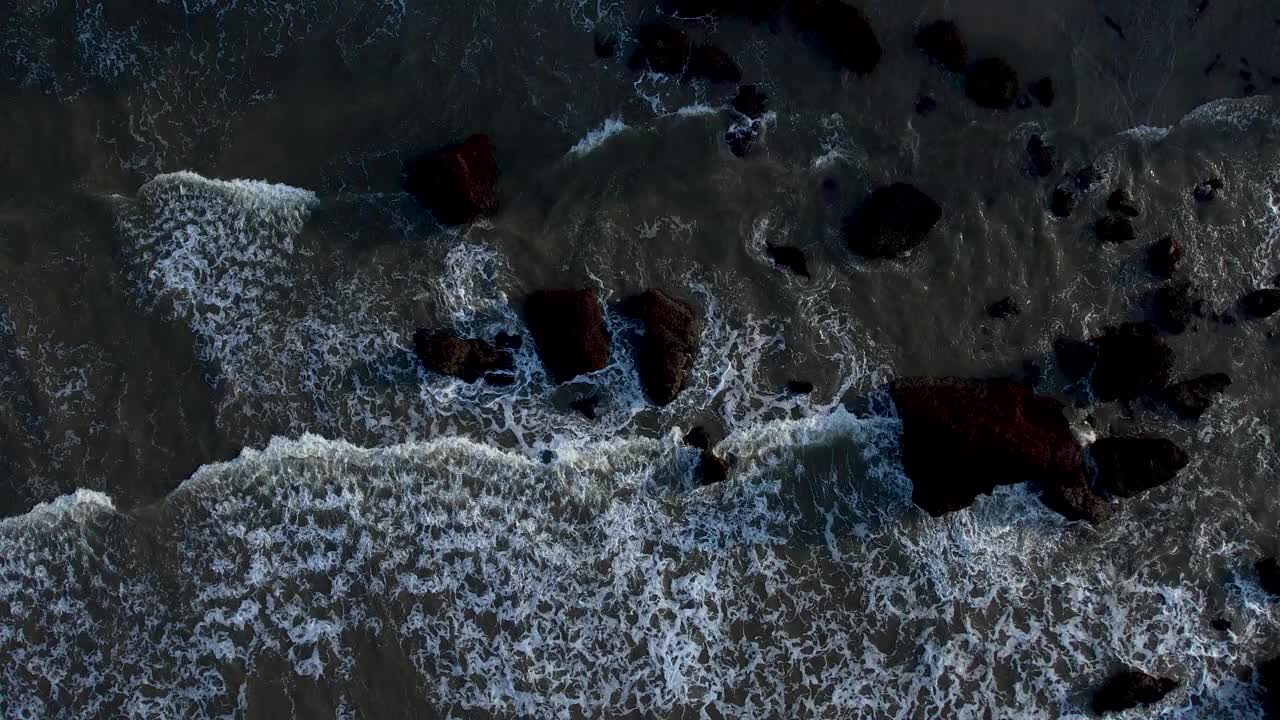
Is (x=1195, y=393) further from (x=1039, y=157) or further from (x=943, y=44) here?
(x=943, y=44)

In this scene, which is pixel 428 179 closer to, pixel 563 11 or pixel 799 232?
pixel 563 11

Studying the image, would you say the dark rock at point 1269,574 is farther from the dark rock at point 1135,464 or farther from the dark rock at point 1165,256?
the dark rock at point 1165,256

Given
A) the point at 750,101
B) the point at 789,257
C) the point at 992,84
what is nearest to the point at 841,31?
the point at 750,101

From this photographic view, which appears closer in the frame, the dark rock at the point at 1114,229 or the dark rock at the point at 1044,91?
the dark rock at the point at 1114,229

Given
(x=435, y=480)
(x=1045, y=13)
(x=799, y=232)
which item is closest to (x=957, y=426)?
(x=799, y=232)

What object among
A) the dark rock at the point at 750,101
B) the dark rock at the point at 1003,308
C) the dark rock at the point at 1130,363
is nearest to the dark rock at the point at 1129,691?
the dark rock at the point at 1130,363
